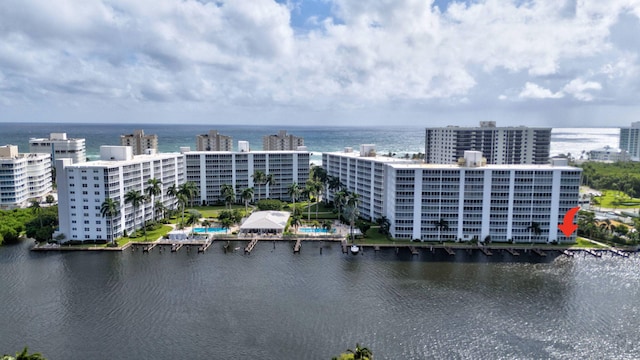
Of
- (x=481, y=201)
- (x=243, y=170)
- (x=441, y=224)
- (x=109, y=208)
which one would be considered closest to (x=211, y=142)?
(x=243, y=170)

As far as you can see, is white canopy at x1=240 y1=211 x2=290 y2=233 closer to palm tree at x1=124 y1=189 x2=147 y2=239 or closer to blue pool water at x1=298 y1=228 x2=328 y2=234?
blue pool water at x1=298 y1=228 x2=328 y2=234

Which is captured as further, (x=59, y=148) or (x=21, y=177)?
(x=59, y=148)

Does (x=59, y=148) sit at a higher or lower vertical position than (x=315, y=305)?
higher

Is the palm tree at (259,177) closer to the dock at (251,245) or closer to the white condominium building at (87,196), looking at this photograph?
the dock at (251,245)

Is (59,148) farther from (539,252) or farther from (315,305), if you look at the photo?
(539,252)

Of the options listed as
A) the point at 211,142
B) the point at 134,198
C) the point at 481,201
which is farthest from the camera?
the point at 211,142

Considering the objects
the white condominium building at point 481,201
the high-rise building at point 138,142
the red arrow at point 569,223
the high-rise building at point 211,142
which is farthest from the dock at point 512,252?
the high-rise building at point 138,142

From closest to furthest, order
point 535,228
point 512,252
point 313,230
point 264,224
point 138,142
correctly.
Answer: point 512,252 < point 535,228 < point 264,224 < point 313,230 < point 138,142

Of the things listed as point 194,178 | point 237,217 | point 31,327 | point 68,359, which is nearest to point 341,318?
point 68,359

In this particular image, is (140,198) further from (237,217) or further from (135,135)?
(135,135)
